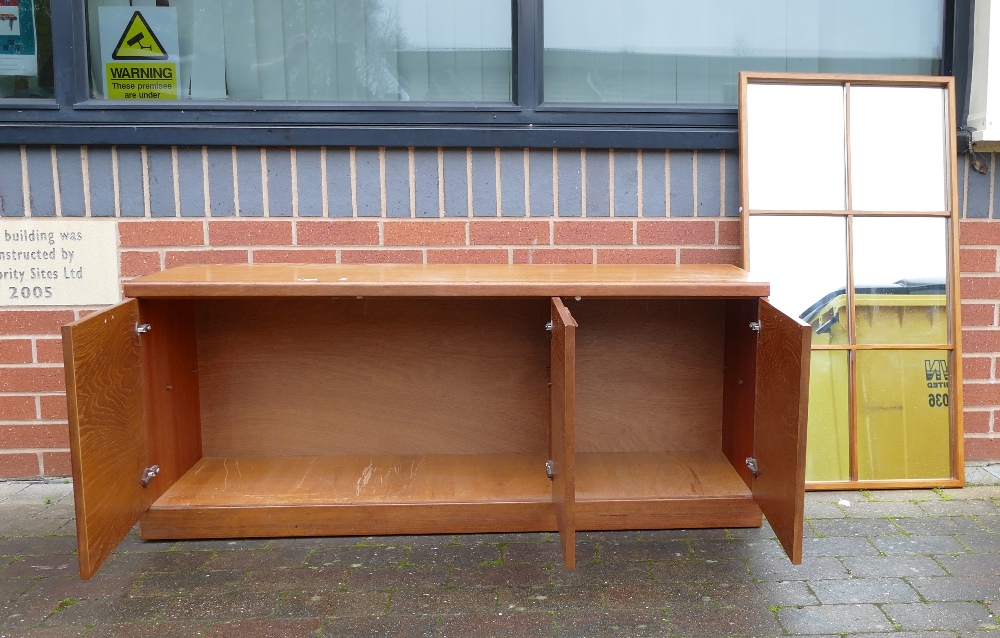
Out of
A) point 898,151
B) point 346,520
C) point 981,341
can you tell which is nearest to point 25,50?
point 346,520

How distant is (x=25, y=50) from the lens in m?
3.25

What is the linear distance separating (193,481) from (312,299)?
0.76m

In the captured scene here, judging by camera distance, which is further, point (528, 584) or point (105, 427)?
point (528, 584)

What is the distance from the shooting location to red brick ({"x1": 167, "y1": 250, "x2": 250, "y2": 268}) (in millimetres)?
3248

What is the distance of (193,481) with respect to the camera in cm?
291

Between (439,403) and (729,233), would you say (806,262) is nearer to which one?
Result: (729,233)

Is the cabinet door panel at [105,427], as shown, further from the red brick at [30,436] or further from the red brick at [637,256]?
the red brick at [637,256]

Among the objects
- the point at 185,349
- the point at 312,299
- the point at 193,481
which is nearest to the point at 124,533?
the point at 193,481

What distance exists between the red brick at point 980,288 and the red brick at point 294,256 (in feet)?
8.42

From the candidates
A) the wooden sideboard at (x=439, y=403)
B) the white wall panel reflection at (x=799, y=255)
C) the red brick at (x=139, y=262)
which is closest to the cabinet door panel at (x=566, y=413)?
the wooden sideboard at (x=439, y=403)

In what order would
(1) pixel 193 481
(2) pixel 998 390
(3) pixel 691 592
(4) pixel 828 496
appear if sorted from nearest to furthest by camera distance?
(3) pixel 691 592
(1) pixel 193 481
(4) pixel 828 496
(2) pixel 998 390

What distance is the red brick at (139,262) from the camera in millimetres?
3238

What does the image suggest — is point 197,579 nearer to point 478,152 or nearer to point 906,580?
point 478,152

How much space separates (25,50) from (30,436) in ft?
5.00
